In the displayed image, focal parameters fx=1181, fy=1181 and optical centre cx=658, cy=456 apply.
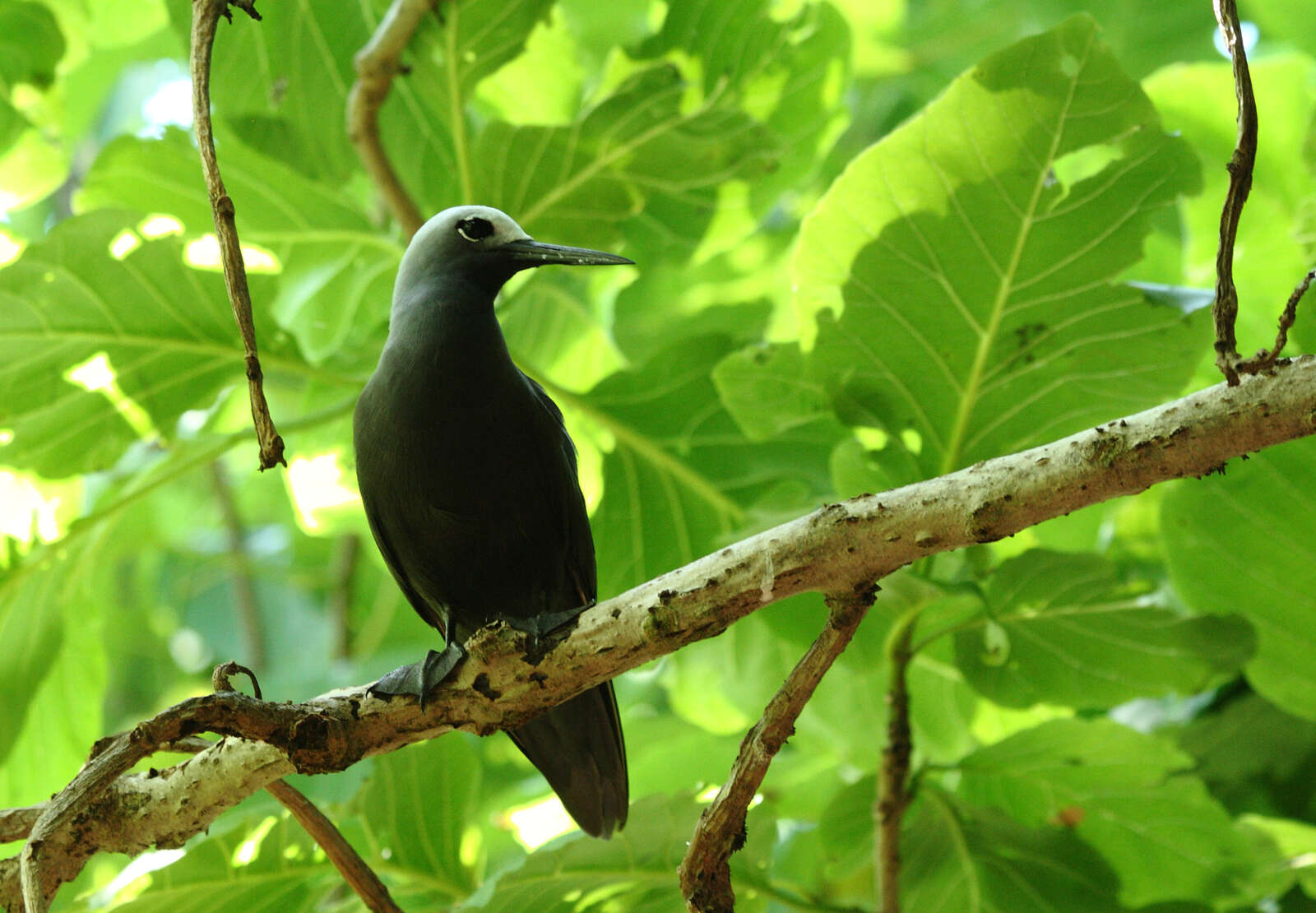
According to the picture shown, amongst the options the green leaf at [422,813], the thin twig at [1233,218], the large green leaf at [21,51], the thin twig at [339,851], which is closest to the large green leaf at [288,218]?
the large green leaf at [21,51]

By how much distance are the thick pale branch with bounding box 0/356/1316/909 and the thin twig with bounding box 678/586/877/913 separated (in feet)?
0.20

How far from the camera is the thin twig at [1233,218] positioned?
5.54 ft

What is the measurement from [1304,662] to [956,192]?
1.52 metres

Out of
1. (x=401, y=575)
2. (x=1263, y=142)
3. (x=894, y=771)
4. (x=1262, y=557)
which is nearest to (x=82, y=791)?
(x=401, y=575)

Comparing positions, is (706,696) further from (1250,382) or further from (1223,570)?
(1250,382)

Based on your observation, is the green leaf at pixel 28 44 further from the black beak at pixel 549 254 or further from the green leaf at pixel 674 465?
the green leaf at pixel 674 465

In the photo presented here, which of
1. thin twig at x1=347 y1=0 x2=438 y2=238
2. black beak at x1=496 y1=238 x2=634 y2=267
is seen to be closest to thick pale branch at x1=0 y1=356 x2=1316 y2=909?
black beak at x1=496 y1=238 x2=634 y2=267

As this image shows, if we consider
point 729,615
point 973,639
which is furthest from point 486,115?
point 729,615

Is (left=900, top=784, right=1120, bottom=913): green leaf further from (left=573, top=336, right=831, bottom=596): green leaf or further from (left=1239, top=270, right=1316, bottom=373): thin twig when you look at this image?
(left=1239, top=270, right=1316, bottom=373): thin twig

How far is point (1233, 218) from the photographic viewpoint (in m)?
1.71

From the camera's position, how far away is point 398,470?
2.73 m

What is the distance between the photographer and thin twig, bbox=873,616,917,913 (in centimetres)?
290

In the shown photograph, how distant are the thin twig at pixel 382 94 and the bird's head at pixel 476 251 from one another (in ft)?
1.79

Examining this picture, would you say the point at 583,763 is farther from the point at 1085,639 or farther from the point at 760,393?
the point at 1085,639
